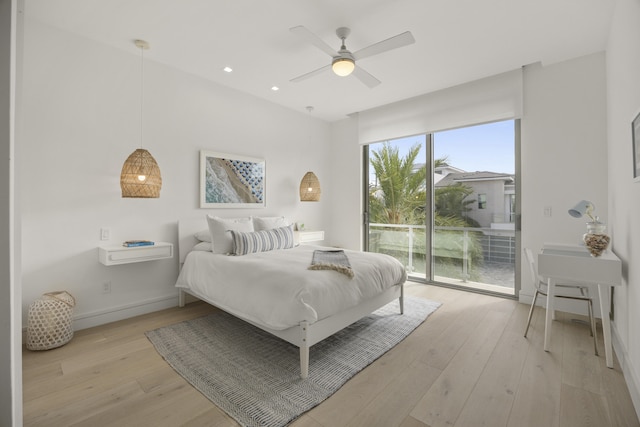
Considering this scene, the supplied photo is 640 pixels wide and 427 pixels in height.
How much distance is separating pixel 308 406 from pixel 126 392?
116 cm

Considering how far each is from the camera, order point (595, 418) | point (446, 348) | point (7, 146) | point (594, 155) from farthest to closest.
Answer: point (594, 155) → point (446, 348) → point (595, 418) → point (7, 146)

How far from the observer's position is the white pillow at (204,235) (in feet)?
11.3

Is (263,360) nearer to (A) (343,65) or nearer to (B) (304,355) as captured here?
(B) (304,355)

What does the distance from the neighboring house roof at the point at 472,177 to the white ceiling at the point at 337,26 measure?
4.04 ft

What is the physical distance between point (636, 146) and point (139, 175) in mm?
3788

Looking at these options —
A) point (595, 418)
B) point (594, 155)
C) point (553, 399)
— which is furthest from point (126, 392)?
point (594, 155)

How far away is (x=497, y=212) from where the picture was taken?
3871mm

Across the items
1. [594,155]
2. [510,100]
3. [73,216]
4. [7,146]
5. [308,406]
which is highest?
[510,100]

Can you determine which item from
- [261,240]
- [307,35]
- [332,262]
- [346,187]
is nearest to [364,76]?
[307,35]

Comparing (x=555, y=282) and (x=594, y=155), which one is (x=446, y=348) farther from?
(x=594, y=155)

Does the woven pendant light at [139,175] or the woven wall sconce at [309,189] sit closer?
the woven pendant light at [139,175]

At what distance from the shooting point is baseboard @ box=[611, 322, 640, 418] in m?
1.72

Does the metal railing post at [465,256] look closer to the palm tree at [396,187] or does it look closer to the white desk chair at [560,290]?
the palm tree at [396,187]

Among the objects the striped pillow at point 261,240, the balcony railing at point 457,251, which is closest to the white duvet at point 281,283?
the striped pillow at point 261,240
